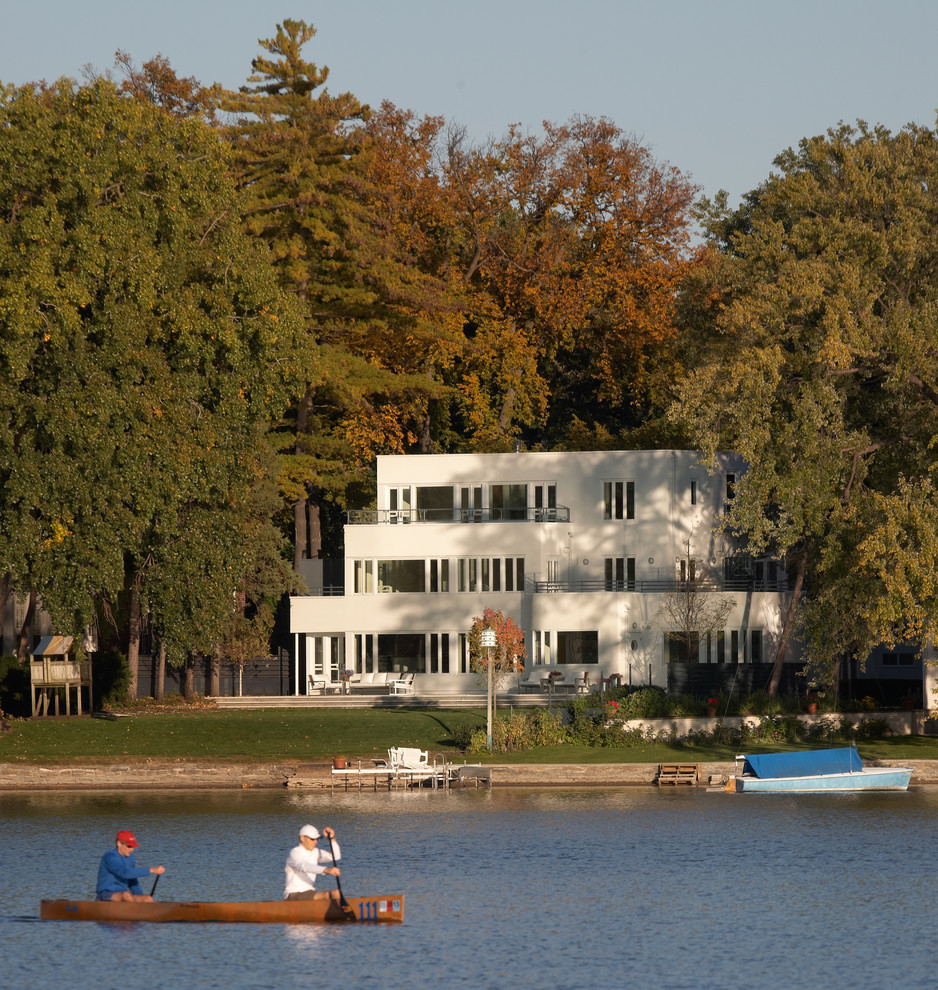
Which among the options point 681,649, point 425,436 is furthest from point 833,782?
point 425,436

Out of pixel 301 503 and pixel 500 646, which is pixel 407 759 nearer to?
pixel 500 646

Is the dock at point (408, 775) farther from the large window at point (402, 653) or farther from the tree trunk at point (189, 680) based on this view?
the large window at point (402, 653)

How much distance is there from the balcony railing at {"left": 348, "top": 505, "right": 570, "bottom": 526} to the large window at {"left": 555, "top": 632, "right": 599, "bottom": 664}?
4.92 meters

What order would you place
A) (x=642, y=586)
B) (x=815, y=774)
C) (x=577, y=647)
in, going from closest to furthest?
(x=815, y=774)
(x=577, y=647)
(x=642, y=586)

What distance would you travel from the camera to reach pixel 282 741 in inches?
1781

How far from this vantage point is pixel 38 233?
4147 cm

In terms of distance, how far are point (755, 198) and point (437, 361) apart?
1581 centimetres

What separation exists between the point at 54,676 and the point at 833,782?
24482 millimetres

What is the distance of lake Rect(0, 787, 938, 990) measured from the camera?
21.2 metres

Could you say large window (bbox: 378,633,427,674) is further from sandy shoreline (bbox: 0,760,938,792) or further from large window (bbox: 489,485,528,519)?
sandy shoreline (bbox: 0,760,938,792)

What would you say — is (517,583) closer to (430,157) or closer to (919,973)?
(430,157)

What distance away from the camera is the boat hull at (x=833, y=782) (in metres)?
39.2

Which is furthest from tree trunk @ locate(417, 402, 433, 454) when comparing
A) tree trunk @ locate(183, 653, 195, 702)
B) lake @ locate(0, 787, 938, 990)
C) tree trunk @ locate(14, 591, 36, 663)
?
lake @ locate(0, 787, 938, 990)

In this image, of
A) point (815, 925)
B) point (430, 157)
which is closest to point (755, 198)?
point (430, 157)
